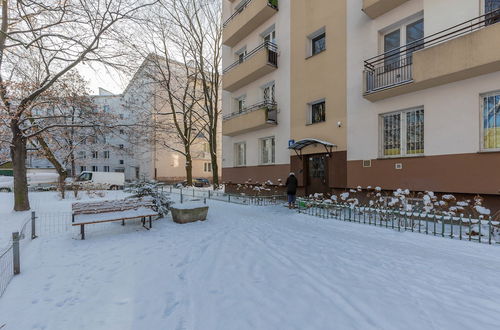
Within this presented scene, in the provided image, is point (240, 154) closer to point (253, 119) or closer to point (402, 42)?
point (253, 119)

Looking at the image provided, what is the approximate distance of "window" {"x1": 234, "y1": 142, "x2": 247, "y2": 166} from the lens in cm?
1752

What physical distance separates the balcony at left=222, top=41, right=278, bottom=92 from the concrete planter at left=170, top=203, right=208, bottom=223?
949 cm

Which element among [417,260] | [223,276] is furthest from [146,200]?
[417,260]

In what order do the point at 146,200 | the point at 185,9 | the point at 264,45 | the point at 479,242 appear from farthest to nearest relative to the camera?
the point at 185,9
the point at 264,45
the point at 146,200
the point at 479,242

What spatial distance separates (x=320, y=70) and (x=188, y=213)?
915cm

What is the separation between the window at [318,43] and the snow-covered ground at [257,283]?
32.5 ft

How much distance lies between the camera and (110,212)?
296 inches

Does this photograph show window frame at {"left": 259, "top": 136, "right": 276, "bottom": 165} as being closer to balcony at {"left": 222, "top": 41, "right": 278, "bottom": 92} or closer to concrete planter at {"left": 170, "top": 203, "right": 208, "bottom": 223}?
balcony at {"left": 222, "top": 41, "right": 278, "bottom": 92}

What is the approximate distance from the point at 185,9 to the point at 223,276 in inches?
942

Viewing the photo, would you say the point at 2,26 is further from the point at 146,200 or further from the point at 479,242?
the point at 479,242

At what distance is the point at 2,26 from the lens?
408 inches

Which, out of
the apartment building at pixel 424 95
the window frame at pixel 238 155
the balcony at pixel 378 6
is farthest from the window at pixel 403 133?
the window frame at pixel 238 155

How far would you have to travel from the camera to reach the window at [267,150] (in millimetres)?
15133

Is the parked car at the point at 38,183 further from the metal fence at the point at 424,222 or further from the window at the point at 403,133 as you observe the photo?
the window at the point at 403,133
